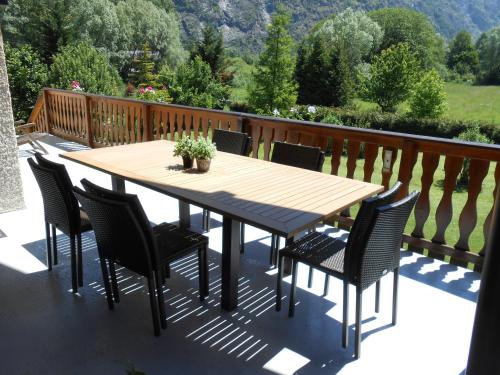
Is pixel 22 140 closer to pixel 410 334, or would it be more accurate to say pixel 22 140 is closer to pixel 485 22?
pixel 410 334

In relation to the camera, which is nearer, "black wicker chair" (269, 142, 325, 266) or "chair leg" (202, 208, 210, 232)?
"black wicker chair" (269, 142, 325, 266)

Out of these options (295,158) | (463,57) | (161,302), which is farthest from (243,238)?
(463,57)

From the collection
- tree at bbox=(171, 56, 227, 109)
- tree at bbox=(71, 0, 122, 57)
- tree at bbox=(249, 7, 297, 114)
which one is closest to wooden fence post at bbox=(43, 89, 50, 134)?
tree at bbox=(171, 56, 227, 109)

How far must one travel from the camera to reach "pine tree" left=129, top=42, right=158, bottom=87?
25.5m

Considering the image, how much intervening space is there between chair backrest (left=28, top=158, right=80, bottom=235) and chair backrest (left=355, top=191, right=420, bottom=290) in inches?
69.3

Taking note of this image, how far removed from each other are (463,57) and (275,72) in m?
43.9

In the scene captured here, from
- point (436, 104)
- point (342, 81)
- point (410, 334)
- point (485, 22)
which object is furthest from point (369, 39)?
point (485, 22)

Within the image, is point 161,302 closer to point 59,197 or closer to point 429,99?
point 59,197

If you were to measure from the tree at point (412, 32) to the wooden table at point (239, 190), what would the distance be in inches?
1820

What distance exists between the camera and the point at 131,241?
207cm

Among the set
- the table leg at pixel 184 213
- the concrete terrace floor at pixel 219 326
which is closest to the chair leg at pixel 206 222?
the table leg at pixel 184 213

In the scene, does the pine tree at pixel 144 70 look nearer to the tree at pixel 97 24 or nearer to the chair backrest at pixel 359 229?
the tree at pixel 97 24

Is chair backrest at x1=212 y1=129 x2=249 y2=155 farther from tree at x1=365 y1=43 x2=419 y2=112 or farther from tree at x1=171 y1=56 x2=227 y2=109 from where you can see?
tree at x1=365 y1=43 x2=419 y2=112

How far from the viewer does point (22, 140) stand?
6.09 meters
